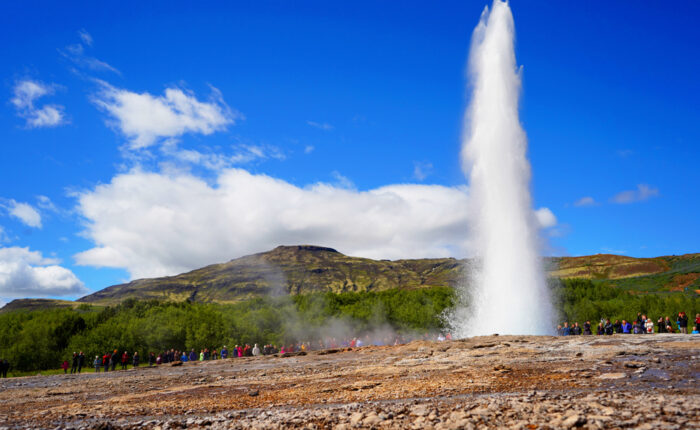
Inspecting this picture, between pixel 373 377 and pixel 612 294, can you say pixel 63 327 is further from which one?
pixel 612 294

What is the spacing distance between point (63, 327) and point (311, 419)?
84.1 metres

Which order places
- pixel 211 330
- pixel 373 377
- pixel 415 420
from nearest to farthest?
pixel 415 420 → pixel 373 377 → pixel 211 330

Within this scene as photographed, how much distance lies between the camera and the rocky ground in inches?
407

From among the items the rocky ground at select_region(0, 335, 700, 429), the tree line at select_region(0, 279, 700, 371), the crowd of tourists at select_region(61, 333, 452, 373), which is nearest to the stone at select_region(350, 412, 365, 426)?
the rocky ground at select_region(0, 335, 700, 429)

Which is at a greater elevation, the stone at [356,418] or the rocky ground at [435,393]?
the stone at [356,418]

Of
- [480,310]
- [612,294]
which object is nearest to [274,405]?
[480,310]

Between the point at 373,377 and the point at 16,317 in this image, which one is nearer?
the point at 373,377

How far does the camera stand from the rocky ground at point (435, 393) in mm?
10328

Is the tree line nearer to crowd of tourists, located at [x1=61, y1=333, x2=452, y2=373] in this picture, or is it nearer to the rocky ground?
crowd of tourists, located at [x1=61, y1=333, x2=452, y2=373]

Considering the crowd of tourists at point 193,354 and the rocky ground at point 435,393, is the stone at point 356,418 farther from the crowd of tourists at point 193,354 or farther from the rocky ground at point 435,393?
the crowd of tourists at point 193,354

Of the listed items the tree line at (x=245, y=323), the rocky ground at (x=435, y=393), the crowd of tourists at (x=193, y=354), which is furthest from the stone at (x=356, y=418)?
the tree line at (x=245, y=323)

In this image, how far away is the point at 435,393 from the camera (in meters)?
14.7

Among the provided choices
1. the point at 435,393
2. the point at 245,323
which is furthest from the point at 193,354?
the point at 435,393

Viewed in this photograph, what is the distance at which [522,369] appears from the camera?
61.0 feet
